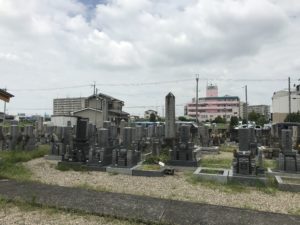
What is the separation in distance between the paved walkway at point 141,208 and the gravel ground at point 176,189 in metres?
1.07

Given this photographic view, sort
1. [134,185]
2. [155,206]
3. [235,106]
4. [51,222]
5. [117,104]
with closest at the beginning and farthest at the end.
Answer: [51,222] → [155,206] → [134,185] → [117,104] → [235,106]

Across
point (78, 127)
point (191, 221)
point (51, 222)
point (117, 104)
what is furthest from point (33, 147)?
point (117, 104)

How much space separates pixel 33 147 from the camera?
Answer: 17031 mm

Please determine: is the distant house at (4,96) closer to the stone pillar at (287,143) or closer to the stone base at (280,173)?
the stone base at (280,173)

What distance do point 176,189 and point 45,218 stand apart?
395 centimetres

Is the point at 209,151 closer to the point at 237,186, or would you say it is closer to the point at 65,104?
the point at 237,186

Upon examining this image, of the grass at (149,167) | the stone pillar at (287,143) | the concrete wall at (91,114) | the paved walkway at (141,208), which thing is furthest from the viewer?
the concrete wall at (91,114)

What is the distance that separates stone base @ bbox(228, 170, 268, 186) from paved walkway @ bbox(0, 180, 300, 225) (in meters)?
3.54

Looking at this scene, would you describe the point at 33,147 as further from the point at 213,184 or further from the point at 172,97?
the point at 213,184

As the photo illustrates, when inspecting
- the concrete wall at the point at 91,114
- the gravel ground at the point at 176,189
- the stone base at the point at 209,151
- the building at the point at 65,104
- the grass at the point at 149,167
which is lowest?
the gravel ground at the point at 176,189

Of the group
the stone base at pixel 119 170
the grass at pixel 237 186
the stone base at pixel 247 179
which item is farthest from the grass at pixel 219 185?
the stone base at pixel 119 170

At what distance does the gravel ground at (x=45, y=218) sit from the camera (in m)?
4.81

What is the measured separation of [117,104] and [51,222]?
4628cm

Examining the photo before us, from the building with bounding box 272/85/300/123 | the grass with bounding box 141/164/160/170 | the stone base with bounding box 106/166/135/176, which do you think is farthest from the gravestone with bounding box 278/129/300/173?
the building with bounding box 272/85/300/123
